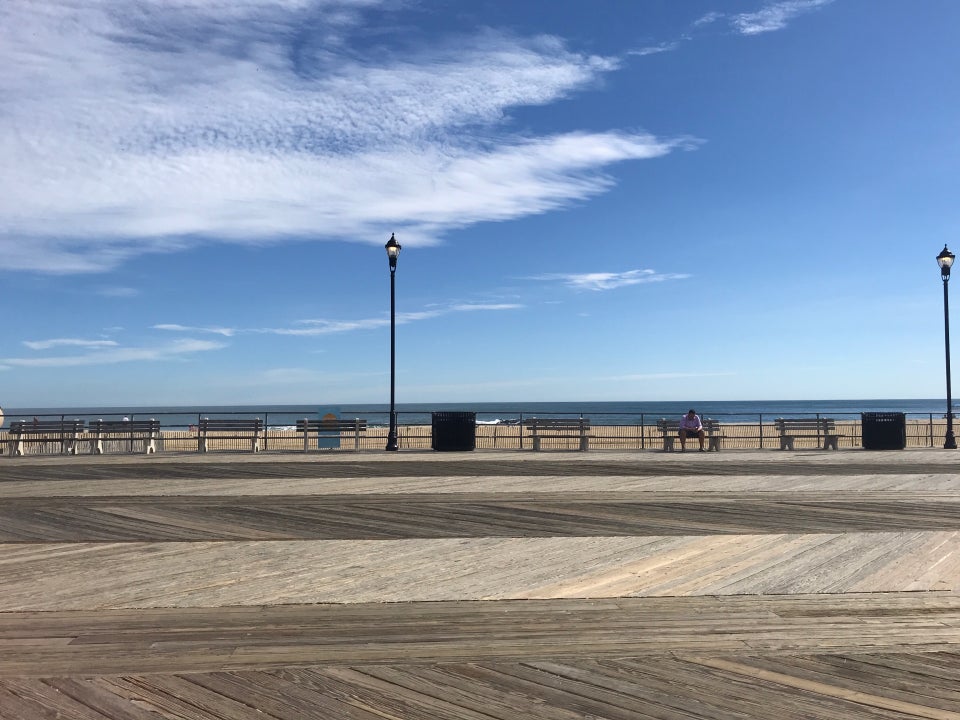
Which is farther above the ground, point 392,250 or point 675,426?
point 392,250

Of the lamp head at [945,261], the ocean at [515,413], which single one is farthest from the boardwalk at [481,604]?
the lamp head at [945,261]

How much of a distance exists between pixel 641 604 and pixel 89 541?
593 cm

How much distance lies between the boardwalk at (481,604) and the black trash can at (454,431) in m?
9.18

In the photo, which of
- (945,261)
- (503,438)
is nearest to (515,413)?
(503,438)

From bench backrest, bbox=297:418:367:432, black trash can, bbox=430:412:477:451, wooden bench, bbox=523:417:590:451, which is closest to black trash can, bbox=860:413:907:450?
wooden bench, bbox=523:417:590:451

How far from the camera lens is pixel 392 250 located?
21766mm

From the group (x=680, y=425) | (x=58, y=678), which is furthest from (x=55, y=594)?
(x=680, y=425)

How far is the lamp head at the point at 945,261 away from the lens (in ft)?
76.2

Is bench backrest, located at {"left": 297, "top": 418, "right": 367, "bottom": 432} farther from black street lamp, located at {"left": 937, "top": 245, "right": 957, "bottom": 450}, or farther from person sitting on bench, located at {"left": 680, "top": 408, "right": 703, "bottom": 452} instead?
black street lamp, located at {"left": 937, "top": 245, "right": 957, "bottom": 450}

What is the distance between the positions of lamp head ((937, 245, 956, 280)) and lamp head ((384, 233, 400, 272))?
15925 millimetres

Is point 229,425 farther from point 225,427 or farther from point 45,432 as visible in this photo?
point 45,432

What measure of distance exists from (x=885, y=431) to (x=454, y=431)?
12052 mm

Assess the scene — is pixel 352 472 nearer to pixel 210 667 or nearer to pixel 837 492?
pixel 837 492

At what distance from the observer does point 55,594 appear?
20.7 ft
